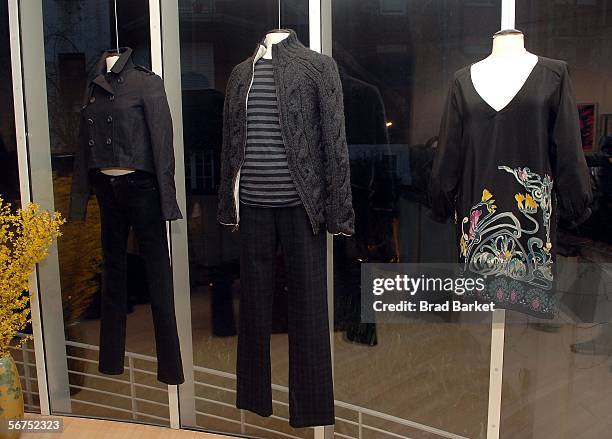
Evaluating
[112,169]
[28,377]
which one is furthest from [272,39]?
[28,377]

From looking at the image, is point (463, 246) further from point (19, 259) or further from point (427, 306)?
point (19, 259)

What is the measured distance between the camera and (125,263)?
259cm

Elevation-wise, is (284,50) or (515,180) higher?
(284,50)

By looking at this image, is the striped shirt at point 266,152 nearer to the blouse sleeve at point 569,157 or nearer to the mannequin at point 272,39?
the mannequin at point 272,39

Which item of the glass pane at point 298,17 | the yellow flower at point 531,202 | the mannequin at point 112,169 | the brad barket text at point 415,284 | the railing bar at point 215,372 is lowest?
the railing bar at point 215,372

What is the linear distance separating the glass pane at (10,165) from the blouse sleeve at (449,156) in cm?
205

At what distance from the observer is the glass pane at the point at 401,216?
7.83ft

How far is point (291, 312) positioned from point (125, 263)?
816mm

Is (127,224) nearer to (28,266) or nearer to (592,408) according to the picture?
(28,266)

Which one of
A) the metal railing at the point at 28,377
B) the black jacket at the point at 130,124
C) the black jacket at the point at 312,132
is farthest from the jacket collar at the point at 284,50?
the metal railing at the point at 28,377

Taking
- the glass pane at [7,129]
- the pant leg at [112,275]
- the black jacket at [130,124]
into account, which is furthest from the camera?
the glass pane at [7,129]

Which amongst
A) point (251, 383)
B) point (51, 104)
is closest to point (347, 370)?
point (251, 383)

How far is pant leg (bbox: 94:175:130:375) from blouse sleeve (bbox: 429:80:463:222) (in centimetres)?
128

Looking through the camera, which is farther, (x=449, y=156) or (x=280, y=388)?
→ (x=280, y=388)
